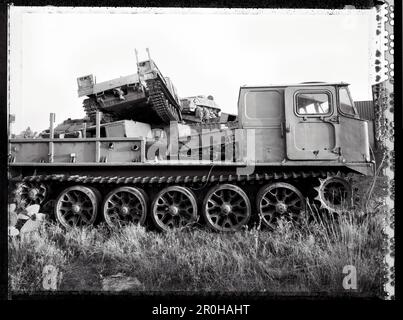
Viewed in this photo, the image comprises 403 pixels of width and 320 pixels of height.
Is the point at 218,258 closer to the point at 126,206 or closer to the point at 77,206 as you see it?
the point at 126,206

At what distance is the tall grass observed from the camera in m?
3.41

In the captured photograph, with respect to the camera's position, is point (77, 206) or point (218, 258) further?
point (77, 206)

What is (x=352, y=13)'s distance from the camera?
319 centimetres

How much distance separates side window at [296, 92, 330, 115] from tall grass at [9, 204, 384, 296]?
4.80ft

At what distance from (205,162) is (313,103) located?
5.57 feet

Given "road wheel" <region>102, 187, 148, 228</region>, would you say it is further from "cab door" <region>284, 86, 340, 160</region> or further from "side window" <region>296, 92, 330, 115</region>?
"side window" <region>296, 92, 330, 115</region>

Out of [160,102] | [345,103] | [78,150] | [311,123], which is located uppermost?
[160,102]

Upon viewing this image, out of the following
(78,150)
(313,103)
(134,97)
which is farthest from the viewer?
(134,97)

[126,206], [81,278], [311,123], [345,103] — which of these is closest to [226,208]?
[126,206]

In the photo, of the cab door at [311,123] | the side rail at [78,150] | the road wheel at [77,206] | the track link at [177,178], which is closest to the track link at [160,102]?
the side rail at [78,150]

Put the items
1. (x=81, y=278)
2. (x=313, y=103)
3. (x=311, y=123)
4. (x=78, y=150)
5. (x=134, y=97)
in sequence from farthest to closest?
(x=134, y=97) → (x=78, y=150) → (x=313, y=103) → (x=311, y=123) → (x=81, y=278)

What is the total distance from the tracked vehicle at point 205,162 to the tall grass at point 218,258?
0.50 m

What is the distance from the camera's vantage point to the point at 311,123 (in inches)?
190
